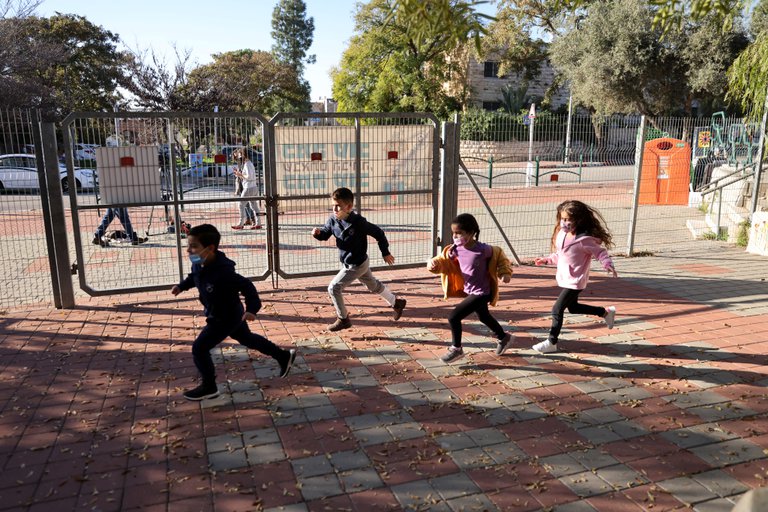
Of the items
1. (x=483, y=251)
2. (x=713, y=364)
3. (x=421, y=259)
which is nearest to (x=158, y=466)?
(x=483, y=251)

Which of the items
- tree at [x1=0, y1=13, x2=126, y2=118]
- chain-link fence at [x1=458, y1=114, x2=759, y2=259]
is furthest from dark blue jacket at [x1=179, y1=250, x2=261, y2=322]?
tree at [x1=0, y1=13, x2=126, y2=118]

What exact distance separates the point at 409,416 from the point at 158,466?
1.71m

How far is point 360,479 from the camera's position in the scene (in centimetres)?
354

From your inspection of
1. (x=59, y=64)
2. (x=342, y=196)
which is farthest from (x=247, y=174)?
(x=59, y=64)

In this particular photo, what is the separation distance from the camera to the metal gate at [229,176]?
6.93 meters

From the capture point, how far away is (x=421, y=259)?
922 centimetres

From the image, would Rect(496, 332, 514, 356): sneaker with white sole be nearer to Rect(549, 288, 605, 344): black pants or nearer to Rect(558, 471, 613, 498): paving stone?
Rect(549, 288, 605, 344): black pants

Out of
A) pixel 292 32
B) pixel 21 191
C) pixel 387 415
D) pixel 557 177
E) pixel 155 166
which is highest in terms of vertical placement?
pixel 292 32

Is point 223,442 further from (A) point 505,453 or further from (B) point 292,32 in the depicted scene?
(B) point 292,32

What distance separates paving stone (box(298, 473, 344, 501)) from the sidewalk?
0.01m

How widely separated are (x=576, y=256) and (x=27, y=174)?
6079mm

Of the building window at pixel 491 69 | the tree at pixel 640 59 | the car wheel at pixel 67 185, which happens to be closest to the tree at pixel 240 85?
the building window at pixel 491 69

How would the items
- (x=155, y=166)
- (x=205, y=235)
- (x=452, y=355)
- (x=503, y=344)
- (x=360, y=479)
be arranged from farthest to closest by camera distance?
(x=155, y=166)
(x=503, y=344)
(x=452, y=355)
(x=205, y=235)
(x=360, y=479)

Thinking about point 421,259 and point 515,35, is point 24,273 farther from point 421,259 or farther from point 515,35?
point 515,35
